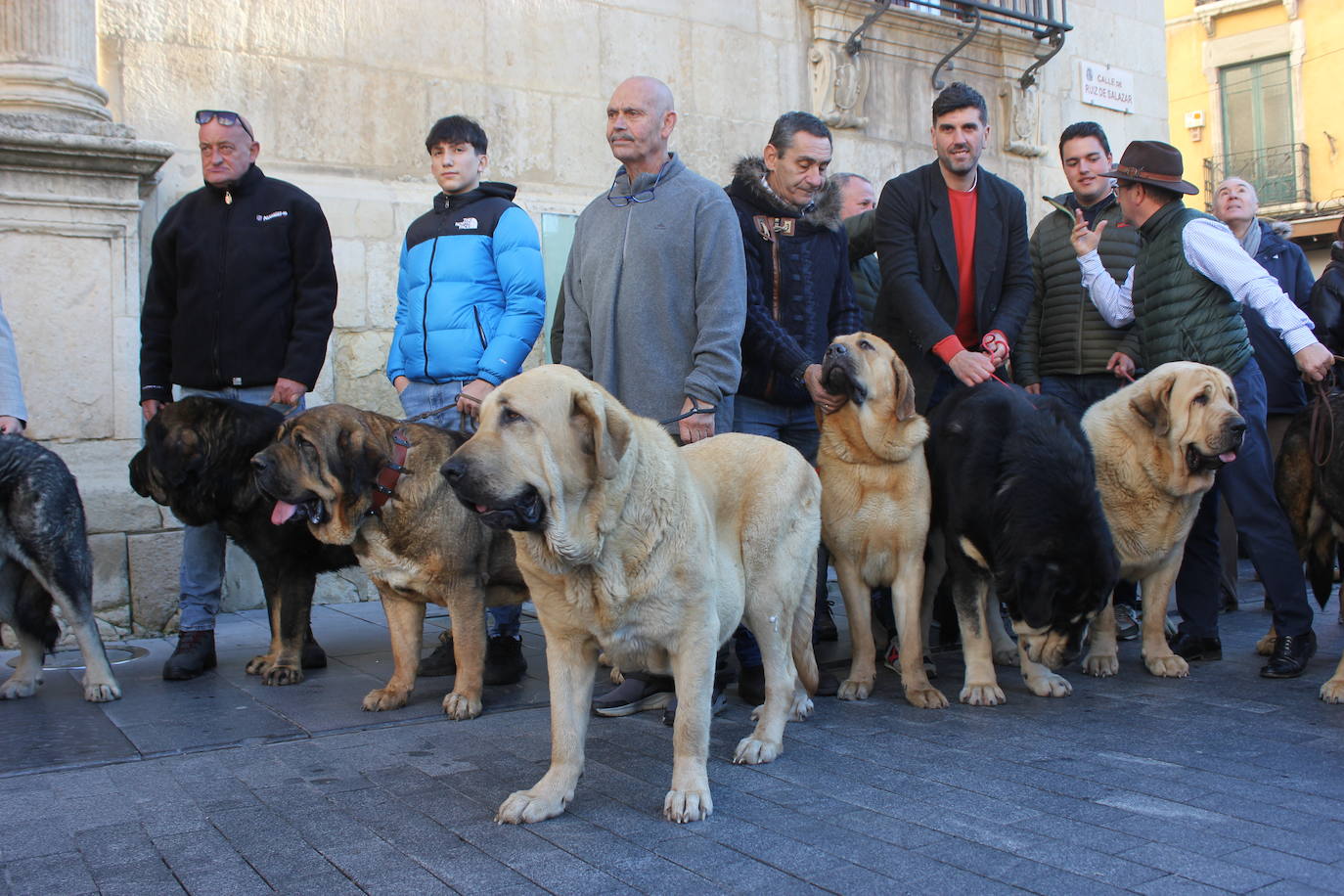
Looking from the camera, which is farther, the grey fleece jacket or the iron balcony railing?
the iron balcony railing

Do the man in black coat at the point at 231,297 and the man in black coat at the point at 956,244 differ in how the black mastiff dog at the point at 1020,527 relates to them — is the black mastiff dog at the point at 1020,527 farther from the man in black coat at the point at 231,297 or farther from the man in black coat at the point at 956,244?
the man in black coat at the point at 231,297

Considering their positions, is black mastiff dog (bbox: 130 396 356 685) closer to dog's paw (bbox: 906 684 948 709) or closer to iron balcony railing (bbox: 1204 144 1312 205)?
dog's paw (bbox: 906 684 948 709)

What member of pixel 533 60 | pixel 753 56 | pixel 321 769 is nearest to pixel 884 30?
pixel 753 56

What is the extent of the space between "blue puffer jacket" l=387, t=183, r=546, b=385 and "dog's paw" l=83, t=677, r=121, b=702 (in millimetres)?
1957

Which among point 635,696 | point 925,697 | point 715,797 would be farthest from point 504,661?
point 715,797

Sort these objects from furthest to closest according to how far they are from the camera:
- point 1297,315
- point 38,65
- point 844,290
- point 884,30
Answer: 1. point 884,30
2. point 38,65
3. point 844,290
4. point 1297,315

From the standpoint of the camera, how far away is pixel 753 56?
9461 millimetres

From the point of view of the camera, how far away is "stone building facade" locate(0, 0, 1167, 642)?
6441mm

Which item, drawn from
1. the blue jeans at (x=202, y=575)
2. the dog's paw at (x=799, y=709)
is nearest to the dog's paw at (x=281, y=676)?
the blue jeans at (x=202, y=575)

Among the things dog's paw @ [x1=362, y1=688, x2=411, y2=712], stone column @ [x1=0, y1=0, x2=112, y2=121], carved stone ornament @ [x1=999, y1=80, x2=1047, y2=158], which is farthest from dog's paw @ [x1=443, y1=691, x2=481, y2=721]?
carved stone ornament @ [x1=999, y1=80, x2=1047, y2=158]

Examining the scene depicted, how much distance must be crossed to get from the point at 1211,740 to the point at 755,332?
2491 mm

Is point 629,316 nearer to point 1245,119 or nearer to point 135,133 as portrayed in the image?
point 135,133

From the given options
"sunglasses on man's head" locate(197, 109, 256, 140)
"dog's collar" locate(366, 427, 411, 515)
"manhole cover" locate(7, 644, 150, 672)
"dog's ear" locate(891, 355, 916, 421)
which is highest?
"sunglasses on man's head" locate(197, 109, 256, 140)

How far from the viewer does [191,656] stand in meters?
5.41
